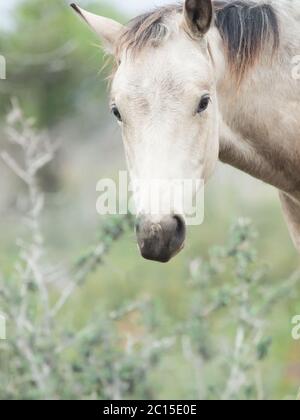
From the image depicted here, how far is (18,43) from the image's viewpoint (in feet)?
59.2

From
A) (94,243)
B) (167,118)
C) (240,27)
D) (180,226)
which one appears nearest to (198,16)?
(240,27)

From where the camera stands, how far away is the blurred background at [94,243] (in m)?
6.33

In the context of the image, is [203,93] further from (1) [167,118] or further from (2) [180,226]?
(2) [180,226]

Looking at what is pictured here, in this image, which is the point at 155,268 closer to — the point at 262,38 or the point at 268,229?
the point at 268,229

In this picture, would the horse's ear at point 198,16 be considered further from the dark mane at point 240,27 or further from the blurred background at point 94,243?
the blurred background at point 94,243

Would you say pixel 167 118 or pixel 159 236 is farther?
pixel 167 118

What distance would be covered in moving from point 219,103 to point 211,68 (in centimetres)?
20

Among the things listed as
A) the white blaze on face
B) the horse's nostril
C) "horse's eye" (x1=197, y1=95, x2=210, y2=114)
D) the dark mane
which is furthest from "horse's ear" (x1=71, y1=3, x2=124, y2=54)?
the horse's nostril

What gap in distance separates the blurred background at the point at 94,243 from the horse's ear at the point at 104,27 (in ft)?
0.46

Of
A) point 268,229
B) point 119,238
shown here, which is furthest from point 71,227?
point 119,238

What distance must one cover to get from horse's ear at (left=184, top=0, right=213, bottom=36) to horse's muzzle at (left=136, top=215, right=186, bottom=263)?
82 centimetres

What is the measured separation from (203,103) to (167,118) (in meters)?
0.18

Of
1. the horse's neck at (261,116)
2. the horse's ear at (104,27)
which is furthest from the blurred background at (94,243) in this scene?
the horse's neck at (261,116)

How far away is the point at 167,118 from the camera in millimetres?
3756
